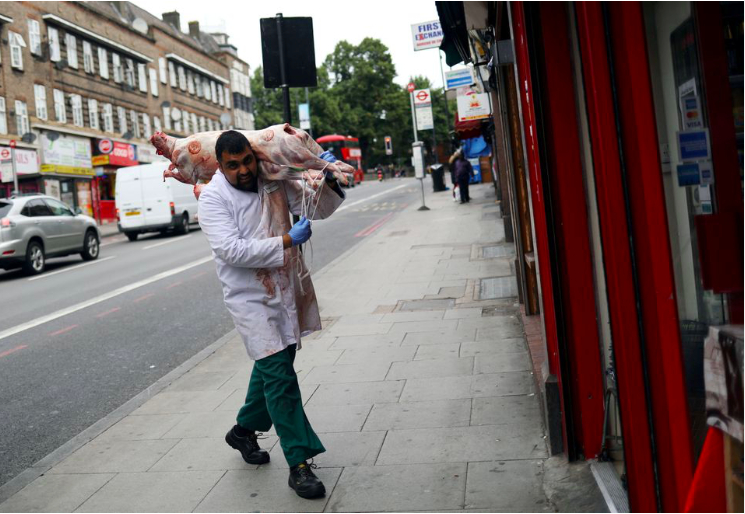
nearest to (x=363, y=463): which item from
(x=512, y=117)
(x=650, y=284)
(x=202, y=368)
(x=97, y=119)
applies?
(x=650, y=284)

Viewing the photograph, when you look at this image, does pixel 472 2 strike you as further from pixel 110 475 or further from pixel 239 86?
pixel 239 86

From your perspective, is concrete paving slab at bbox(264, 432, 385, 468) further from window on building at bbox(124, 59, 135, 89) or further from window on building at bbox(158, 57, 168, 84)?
window on building at bbox(158, 57, 168, 84)

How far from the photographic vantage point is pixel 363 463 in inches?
174

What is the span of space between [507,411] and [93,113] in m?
39.9

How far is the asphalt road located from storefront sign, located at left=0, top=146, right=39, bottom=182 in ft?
37.1

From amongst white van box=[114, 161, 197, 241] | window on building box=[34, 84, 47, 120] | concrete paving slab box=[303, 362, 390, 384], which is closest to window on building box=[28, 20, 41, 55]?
window on building box=[34, 84, 47, 120]

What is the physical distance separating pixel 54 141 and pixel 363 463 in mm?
34461

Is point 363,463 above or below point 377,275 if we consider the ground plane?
below

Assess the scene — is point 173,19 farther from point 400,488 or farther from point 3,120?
point 400,488

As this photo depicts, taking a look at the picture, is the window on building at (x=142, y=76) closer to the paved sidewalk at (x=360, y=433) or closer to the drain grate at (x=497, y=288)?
the drain grate at (x=497, y=288)

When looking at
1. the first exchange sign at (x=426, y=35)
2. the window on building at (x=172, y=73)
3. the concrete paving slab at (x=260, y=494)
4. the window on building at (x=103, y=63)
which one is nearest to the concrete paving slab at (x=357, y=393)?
the concrete paving slab at (x=260, y=494)

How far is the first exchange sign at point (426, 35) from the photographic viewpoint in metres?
19.9

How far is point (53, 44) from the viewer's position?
3756 cm

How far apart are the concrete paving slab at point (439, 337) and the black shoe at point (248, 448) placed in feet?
9.94
